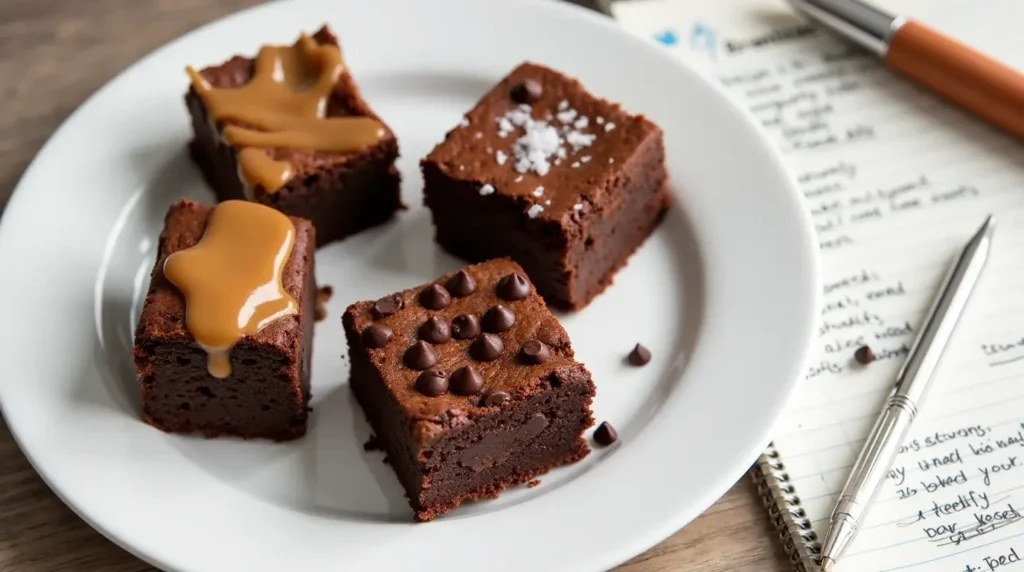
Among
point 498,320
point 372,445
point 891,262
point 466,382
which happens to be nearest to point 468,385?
point 466,382

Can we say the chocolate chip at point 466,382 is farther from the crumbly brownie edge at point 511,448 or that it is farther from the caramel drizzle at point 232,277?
the caramel drizzle at point 232,277

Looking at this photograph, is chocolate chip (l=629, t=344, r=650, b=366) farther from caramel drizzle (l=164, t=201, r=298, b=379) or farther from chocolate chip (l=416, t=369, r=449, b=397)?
caramel drizzle (l=164, t=201, r=298, b=379)

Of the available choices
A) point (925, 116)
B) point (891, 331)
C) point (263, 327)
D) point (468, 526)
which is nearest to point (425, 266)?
point (263, 327)

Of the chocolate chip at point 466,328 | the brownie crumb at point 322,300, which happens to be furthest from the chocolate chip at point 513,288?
the brownie crumb at point 322,300

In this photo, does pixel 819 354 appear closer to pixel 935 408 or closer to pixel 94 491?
pixel 935 408

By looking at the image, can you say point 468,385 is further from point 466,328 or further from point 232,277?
point 232,277

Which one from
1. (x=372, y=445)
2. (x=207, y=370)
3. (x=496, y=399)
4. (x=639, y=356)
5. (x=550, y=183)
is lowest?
(x=372, y=445)
